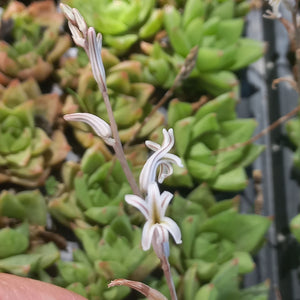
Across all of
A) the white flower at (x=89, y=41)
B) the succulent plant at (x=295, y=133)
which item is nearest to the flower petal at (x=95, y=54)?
the white flower at (x=89, y=41)

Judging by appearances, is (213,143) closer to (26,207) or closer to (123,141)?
(123,141)

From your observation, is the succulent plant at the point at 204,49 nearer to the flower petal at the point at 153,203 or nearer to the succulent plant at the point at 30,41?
the succulent plant at the point at 30,41

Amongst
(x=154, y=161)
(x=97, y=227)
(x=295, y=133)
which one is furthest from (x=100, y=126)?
(x=295, y=133)

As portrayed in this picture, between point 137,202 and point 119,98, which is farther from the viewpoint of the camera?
point 119,98

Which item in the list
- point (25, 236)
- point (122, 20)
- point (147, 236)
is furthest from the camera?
point (122, 20)

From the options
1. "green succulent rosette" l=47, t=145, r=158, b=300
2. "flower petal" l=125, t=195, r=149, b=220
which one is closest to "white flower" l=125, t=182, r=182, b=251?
"flower petal" l=125, t=195, r=149, b=220

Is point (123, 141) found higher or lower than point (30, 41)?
lower

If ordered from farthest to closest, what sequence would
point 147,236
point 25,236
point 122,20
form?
point 122,20
point 25,236
point 147,236

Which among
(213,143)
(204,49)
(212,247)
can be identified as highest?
(204,49)
